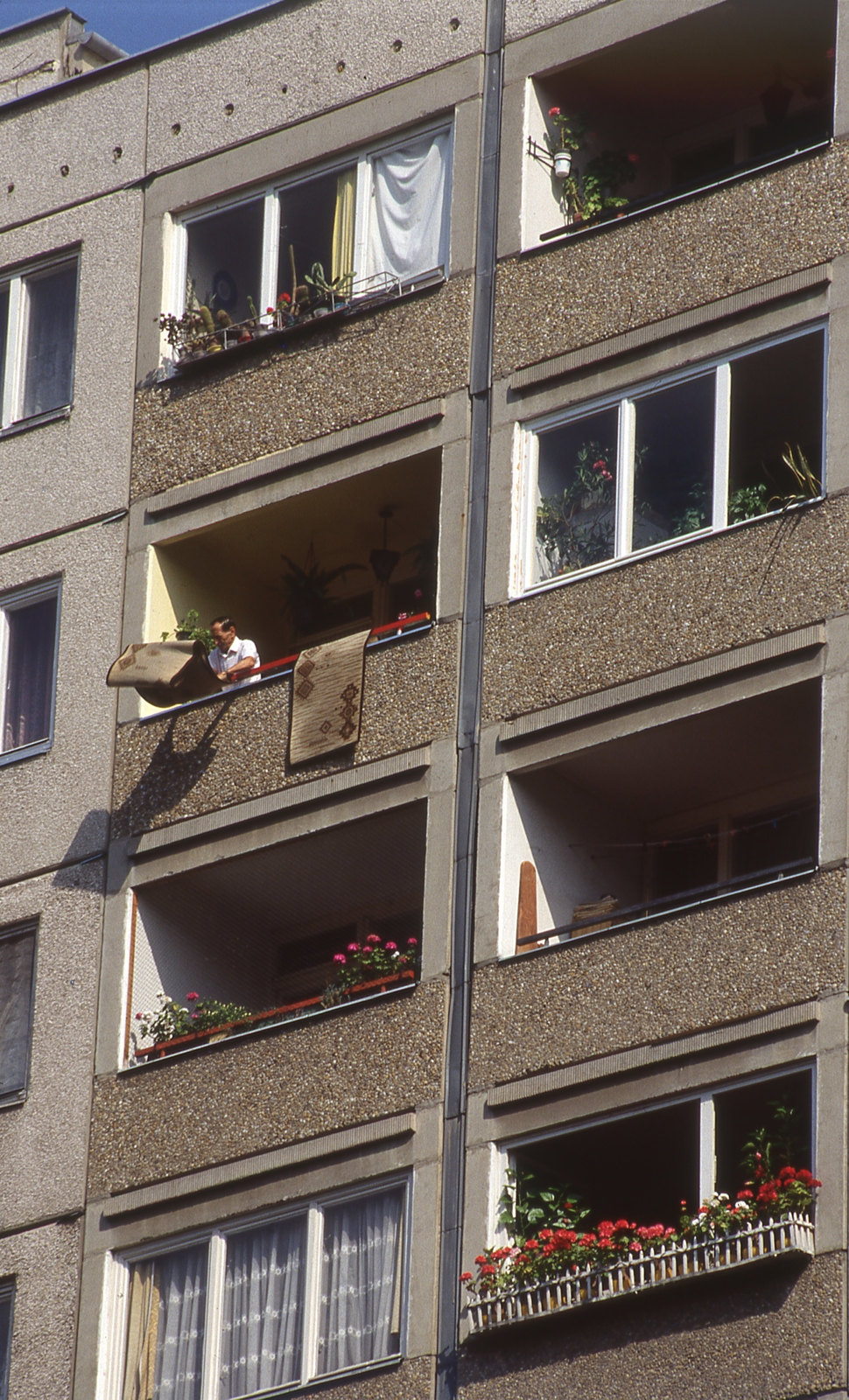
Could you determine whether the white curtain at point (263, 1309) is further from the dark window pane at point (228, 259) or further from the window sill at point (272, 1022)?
the dark window pane at point (228, 259)

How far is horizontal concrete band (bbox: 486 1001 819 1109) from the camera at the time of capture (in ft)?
72.2

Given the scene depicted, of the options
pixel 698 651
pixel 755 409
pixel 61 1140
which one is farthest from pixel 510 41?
pixel 61 1140

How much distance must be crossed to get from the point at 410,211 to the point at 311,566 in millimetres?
3653

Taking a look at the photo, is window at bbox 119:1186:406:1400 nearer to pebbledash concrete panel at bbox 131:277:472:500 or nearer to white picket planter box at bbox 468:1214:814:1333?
white picket planter box at bbox 468:1214:814:1333

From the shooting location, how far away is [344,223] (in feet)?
92.9

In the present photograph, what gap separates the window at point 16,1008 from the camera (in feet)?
87.5

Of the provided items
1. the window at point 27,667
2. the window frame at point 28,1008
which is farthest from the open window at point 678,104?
the window frame at point 28,1008

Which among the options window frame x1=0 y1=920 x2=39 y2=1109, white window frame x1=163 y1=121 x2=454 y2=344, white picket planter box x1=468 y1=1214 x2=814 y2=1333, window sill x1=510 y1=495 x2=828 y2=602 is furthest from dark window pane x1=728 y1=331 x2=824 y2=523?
window frame x1=0 y1=920 x2=39 y2=1109

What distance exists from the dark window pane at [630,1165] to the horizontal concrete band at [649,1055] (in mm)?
416

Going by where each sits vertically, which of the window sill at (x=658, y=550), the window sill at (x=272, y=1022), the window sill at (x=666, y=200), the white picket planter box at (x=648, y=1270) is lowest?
the white picket planter box at (x=648, y=1270)

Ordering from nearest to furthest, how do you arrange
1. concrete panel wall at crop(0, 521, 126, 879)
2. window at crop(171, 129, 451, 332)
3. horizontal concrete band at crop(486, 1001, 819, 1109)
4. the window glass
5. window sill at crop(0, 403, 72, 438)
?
horizontal concrete band at crop(486, 1001, 819, 1109), the window glass, concrete panel wall at crop(0, 521, 126, 879), window at crop(171, 129, 451, 332), window sill at crop(0, 403, 72, 438)

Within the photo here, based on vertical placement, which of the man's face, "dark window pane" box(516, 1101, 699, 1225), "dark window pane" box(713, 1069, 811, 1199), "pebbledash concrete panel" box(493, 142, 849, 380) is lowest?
"dark window pane" box(713, 1069, 811, 1199)

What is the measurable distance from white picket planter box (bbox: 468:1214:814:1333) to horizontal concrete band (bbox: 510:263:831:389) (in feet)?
26.2

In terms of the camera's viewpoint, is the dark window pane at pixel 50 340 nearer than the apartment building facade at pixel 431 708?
No
